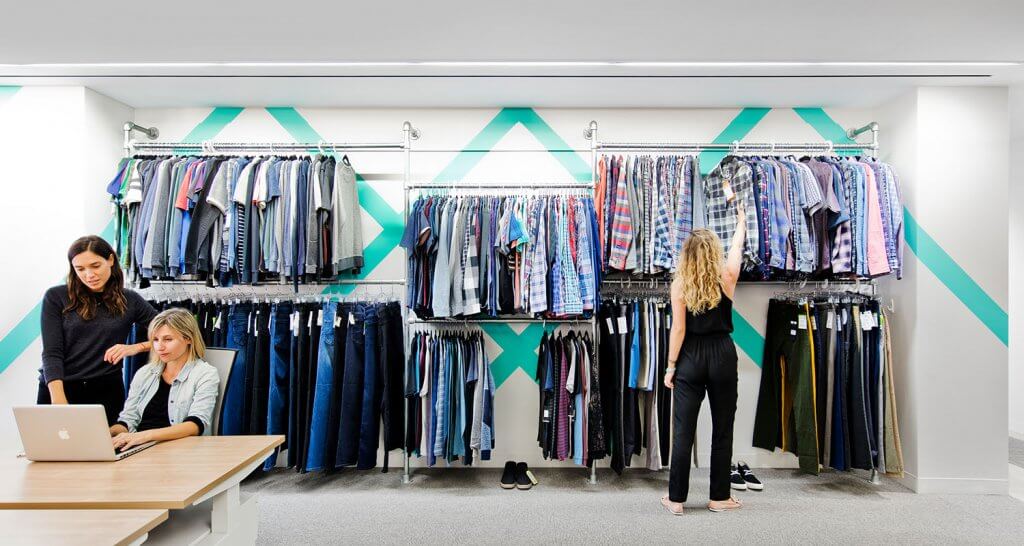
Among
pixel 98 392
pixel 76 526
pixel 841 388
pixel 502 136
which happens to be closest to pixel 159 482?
pixel 76 526

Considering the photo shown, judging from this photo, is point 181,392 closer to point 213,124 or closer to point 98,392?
point 98,392

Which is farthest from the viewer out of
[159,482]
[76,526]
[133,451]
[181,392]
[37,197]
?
[37,197]

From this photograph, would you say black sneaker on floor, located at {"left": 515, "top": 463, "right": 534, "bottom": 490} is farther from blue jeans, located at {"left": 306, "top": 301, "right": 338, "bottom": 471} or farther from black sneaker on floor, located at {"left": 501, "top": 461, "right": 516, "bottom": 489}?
blue jeans, located at {"left": 306, "top": 301, "right": 338, "bottom": 471}

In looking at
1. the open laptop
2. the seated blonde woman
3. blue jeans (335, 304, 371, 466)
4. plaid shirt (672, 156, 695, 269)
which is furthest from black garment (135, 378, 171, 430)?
plaid shirt (672, 156, 695, 269)

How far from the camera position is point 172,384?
2.31m

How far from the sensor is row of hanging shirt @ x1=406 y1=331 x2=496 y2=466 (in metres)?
3.41

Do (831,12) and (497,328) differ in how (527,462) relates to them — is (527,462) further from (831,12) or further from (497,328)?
(831,12)

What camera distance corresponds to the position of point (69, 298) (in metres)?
2.64

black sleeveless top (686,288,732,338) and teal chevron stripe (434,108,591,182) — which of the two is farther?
teal chevron stripe (434,108,591,182)

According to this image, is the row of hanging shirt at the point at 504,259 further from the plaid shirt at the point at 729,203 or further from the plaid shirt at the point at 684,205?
the plaid shirt at the point at 729,203

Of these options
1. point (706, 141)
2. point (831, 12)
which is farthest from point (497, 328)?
point (831, 12)

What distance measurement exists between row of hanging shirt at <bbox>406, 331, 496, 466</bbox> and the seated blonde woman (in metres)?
1.35

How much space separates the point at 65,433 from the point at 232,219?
1898 mm

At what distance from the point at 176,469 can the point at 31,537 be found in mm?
480
